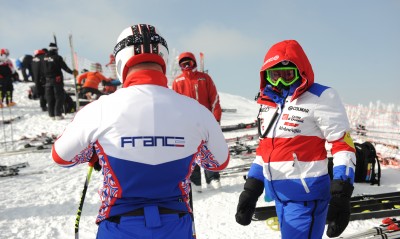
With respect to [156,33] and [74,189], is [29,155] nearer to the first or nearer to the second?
[74,189]

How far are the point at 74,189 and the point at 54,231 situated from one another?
5.65ft

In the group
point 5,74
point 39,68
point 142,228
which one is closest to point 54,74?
point 39,68

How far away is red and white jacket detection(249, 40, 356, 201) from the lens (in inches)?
96.4

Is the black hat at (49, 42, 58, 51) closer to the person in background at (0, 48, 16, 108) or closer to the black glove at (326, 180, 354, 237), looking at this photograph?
the person in background at (0, 48, 16, 108)

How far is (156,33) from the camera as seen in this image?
6.37 feet

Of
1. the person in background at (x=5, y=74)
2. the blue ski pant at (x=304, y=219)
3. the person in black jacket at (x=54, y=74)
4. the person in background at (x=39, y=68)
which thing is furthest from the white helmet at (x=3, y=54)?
the blue ski pant at (x=304, y=219)

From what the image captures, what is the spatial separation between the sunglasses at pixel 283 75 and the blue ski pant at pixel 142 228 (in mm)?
1588

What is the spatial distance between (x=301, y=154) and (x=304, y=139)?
0.12 meters

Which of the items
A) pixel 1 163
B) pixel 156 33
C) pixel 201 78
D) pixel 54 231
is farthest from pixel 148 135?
pixel 1 163

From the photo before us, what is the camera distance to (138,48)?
5.99ft

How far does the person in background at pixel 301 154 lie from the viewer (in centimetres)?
241

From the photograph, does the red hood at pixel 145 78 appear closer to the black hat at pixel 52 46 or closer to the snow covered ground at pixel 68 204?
the snow covered ground at pixel 68 204

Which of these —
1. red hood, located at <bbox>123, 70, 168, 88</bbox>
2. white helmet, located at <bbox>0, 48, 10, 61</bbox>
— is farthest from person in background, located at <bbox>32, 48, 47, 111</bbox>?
red hood, located at <bbox>123, 70, 168, 88</bbox>

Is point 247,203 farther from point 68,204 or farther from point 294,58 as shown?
point 68,204
